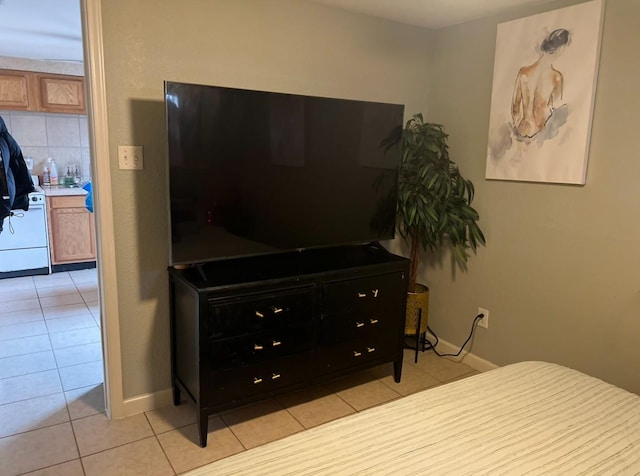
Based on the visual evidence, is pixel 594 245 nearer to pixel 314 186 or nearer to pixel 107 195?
pixel 314 186

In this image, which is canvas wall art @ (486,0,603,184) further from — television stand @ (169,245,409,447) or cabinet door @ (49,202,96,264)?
cabinet door @ (49,202,96,264)

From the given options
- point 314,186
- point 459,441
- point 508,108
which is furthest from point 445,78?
point 459,441

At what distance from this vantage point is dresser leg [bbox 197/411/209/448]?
2.21 metres

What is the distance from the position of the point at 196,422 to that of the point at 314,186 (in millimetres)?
1385

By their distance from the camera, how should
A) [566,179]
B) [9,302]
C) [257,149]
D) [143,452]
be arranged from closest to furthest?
1. [143,452]
2. [257,149]
3. [566,179]
4. [9,302]

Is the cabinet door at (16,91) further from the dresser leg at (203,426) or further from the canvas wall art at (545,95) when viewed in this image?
the canvas wall art at (545,95)

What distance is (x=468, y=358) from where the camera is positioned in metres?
3.18

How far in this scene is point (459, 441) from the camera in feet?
4.50

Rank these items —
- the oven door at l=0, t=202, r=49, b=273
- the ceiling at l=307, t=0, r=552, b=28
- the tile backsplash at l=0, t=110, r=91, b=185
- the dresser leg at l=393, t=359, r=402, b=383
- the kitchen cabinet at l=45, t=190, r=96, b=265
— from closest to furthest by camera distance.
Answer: the ceiling at l=307, t=0, r=552, b=28 < the dresser leg at l=393, t=359, r=402, b=383 < the oven door at l=0, t=202, r=49, b=273 < the kitchen cabinet at l=45, t=190, r=96, b=265 < the tile backsplash at l=0, t=110, r=91, b=185

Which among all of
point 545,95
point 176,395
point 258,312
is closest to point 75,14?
point 258,312

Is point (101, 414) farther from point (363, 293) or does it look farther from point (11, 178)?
point (11, 178)

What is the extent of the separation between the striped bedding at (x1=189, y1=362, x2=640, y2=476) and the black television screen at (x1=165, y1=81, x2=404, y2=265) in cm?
117

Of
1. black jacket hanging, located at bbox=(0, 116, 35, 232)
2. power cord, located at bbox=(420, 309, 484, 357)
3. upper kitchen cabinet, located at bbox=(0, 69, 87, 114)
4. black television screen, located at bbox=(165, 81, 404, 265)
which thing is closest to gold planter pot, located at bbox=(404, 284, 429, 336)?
power cord, located at bbox=(420, 309, 484, 357)

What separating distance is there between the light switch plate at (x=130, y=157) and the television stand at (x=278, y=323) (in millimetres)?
555
